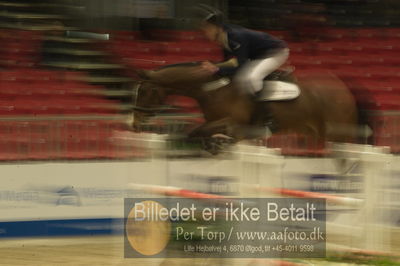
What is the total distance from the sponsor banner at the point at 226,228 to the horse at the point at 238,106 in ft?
7.58

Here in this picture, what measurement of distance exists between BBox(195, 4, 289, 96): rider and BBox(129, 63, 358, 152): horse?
126mm

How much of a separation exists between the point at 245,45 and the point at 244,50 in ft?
0.17

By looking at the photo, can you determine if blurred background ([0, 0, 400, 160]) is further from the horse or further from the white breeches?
the white breeches

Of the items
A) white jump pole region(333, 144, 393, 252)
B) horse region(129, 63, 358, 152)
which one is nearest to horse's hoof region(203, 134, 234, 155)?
horse region(129, 63, 358, 152)

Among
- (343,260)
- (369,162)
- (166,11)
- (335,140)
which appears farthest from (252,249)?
(166,11)

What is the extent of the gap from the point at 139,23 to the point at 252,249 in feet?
18.8

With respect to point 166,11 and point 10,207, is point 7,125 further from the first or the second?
point 166,11

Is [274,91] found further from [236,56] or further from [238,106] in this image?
[236,56]

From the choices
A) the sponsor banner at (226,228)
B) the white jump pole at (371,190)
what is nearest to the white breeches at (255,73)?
the white jump pole at (371,190)

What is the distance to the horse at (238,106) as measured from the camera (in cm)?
918

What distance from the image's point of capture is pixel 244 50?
920cm

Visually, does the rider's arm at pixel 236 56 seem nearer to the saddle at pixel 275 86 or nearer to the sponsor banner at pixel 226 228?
the saddle at pixel 275 86
